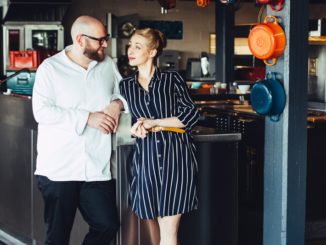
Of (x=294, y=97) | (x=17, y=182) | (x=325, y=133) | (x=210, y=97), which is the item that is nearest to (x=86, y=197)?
(x=294, y=97)

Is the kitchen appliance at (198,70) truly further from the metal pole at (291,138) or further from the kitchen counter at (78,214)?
the metal pole at (291,138)

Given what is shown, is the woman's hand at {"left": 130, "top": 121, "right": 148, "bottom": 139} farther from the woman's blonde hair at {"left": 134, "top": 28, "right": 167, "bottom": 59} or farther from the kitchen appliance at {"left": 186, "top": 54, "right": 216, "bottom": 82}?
the kitchen appliance at {"left": 186, "top": 54, "right": 216, "bottom": 82}

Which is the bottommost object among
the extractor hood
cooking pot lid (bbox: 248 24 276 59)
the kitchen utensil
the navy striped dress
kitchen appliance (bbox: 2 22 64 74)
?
the navy striped dress

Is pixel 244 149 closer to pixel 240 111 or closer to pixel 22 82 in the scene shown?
pixel 240 111

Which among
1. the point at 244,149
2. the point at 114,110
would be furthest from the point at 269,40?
the point at 244,149

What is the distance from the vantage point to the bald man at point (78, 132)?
12.3ft

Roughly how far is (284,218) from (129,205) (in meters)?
0.89

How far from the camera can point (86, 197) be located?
382cm

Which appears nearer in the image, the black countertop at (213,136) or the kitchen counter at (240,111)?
the black countertop at (213,136)

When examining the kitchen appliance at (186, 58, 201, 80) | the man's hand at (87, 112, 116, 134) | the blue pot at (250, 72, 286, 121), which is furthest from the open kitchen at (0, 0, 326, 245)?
the kitchen appliance at (186, 58, 201, 80)

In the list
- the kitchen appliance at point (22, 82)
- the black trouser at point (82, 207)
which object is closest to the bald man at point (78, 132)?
the black trouser at point (82, 207)

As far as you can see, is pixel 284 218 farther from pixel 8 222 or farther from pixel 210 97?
pixel 210 97

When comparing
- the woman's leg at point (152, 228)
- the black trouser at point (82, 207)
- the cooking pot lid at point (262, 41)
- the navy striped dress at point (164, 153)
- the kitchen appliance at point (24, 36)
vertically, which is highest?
the kitchen appliance at point (24, 36)

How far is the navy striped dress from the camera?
3670 millimetres
